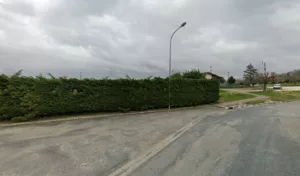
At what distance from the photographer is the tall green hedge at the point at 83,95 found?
7.09m

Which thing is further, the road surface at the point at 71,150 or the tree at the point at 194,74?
the tree at the point at 194,74

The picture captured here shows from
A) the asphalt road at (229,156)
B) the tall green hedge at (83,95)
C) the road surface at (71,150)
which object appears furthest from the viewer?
the tall green hedge at (83,95)

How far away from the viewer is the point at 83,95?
867cm

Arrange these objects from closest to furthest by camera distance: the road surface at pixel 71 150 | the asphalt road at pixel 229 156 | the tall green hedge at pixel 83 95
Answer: the asphalt road at pixel 229 156 → the road surface at pixel 71 150 → the tall green hedge at pixel 83 95

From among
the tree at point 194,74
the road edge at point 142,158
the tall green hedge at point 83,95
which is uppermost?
the tree at point 194,74

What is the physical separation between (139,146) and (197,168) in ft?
5.87

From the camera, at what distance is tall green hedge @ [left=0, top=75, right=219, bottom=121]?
709 cm

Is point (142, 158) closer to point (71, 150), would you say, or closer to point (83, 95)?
point (71, 150)

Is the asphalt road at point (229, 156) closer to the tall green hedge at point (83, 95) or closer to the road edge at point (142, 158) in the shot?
the road edge at point (142, 158)

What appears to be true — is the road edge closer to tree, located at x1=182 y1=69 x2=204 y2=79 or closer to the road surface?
the road surface

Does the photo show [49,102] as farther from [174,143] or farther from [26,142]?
[174,143]

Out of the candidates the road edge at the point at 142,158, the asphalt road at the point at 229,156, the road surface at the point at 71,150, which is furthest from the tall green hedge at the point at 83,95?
the asphalt road at the point at 229,156

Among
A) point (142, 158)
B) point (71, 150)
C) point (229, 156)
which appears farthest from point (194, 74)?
point (71, 150)

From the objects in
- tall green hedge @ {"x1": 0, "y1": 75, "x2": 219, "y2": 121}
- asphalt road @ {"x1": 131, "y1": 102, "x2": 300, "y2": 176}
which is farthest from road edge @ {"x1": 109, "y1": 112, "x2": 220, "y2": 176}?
tall green hedge @ {"x1": 0, "y1": 75, "x2": 219, "y2": 121}
